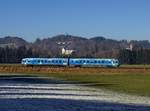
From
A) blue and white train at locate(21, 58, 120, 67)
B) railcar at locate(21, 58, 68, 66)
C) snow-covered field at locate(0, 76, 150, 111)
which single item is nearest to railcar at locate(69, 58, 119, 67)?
blue and white train at locate(21, 58, 120, 67)

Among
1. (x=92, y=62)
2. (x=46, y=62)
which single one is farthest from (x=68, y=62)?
(x=92, y=62)

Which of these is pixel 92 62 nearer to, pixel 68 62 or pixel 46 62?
pixel 68 62

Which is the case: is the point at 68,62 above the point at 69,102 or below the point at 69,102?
above

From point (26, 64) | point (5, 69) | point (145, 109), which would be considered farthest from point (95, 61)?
point (145, 109)

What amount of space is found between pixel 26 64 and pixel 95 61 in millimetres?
21279

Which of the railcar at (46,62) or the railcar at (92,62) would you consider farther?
the railcar at (46,62)

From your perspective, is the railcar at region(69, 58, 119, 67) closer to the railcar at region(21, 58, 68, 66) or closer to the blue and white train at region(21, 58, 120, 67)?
the blue and white train at region(21, 58, 120, 67)

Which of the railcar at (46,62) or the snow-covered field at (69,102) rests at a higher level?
the railcar at (46,62)

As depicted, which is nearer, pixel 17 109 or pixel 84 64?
pixel 17 109

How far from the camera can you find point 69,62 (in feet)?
543

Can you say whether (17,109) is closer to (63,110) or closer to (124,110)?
(63,110)

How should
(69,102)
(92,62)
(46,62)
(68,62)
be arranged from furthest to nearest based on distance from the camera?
1. (46,62)
2. (68,62)
3. (92,62)
4. (69,102)

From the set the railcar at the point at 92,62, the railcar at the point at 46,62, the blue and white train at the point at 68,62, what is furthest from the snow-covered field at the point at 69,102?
the railcar at the point at 46,62

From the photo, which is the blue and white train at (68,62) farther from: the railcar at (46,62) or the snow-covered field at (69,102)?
the snow-covered field at (69,102)
